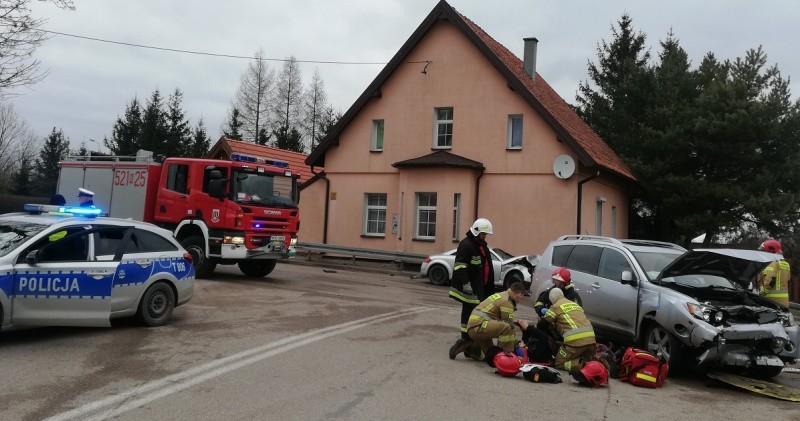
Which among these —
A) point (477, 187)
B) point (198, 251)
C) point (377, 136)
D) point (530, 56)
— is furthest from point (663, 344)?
point (530, 56)

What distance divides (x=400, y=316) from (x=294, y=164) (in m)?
21.2

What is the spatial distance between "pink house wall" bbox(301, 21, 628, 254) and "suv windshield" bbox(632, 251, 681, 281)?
12322 mm

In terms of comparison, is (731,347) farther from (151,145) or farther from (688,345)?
(151,145)

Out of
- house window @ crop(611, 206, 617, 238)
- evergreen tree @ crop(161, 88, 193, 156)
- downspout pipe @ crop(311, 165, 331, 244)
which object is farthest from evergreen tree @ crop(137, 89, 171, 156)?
house window @ crop(611, 206, 617, 238)

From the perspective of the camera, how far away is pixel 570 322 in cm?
794

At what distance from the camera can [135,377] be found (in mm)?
Answer: 7051

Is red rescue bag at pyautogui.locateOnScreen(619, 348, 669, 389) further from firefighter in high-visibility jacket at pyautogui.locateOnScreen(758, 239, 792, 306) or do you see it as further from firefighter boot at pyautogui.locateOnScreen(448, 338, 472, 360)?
firefighter in high-visibility jacket at pyautogui.locateOnScreen(758, 239, 792, 306)

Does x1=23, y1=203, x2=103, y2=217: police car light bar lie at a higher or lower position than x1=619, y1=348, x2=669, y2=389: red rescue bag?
higher

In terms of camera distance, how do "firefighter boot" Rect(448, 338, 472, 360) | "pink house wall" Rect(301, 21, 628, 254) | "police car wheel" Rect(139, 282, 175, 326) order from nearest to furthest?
"firefighter boot" Rect(448, 338, 472, 360)
"police car wheel" Rect(139, 282, 175, 326)
"pink house wall" Rect(301, 21, 628, 254)

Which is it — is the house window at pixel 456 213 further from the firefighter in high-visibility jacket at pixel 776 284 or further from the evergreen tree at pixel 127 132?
the evergreen tree at pixel 127 132

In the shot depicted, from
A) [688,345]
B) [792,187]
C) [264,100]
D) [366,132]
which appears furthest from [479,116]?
[264,100]

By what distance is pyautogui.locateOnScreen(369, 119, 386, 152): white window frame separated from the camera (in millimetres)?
25969

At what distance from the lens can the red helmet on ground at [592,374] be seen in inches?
294

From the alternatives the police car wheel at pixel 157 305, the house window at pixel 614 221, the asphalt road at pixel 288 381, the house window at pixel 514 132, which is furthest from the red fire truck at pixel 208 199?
the house window at pixel 614 221
